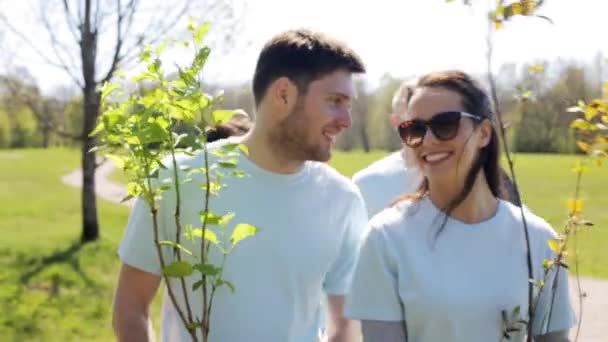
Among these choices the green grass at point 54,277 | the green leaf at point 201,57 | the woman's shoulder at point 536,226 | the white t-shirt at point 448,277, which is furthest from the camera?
the green grass at point 54,277

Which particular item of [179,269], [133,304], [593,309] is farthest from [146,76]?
[593,309]

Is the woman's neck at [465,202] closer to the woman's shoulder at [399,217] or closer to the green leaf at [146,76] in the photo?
the woman's shoulder at [399,217]

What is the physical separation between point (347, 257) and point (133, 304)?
2.48 ft

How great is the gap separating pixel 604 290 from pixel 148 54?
10.1 meters

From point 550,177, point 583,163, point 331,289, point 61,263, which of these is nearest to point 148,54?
point 583,163

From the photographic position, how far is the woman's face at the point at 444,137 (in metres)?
2.15

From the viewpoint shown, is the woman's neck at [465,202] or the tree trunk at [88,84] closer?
the woman's neck at [465,202]

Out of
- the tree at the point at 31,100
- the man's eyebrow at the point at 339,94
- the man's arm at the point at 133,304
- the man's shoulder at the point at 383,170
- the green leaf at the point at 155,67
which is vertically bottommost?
the tree at the point at 31,100

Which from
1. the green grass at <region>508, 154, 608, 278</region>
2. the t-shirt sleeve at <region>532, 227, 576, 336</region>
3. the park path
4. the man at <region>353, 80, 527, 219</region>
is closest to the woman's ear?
the green grass at <region>508, 154, 608, 278</region>

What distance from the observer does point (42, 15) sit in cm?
1230

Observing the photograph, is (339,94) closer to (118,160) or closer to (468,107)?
(468,107)

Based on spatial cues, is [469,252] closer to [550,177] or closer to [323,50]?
[323,50]

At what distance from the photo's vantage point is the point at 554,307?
2197mm

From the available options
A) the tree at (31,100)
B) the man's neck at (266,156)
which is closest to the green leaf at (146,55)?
the man's neck at (266,156)
